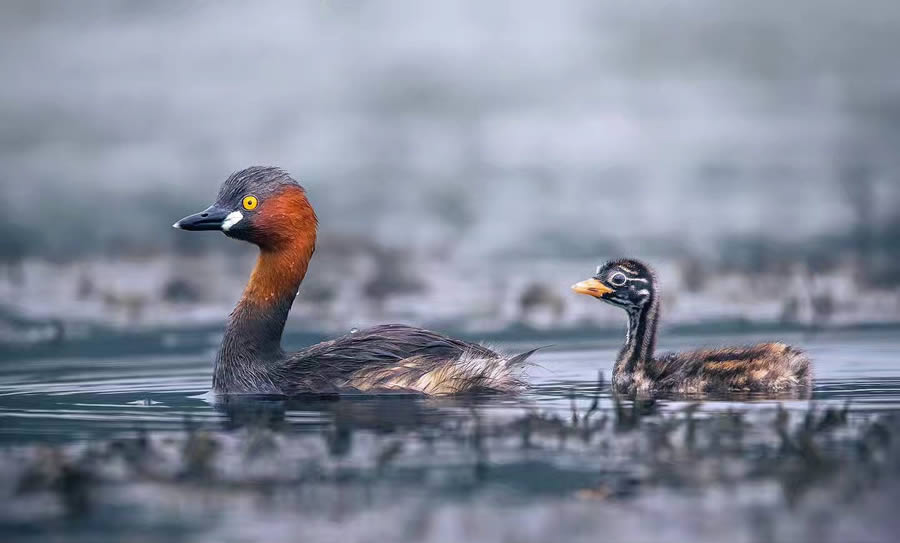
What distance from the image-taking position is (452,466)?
685cm

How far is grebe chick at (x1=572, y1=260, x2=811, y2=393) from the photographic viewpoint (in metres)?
10.2

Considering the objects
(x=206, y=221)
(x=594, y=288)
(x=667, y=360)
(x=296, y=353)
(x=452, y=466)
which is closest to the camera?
(x=452, y=466)

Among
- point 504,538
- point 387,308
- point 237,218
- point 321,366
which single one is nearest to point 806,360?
point 321,366

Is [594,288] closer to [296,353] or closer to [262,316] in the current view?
[296,353]

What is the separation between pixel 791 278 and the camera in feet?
65.5

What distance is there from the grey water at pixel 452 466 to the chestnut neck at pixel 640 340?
1.20 feet

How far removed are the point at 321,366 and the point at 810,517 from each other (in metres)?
4.85

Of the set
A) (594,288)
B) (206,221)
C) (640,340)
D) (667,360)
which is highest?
(206,221)

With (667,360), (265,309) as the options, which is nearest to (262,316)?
(265,309)

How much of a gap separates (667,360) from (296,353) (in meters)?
2.76

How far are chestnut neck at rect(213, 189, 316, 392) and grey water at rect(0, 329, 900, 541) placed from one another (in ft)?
1.45

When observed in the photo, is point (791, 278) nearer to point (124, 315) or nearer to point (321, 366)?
point (124, 315)

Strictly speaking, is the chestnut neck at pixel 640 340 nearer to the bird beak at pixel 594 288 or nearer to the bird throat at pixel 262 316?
the bird beak at pixel 594 288

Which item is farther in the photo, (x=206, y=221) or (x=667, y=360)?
(x=667, y=360)
